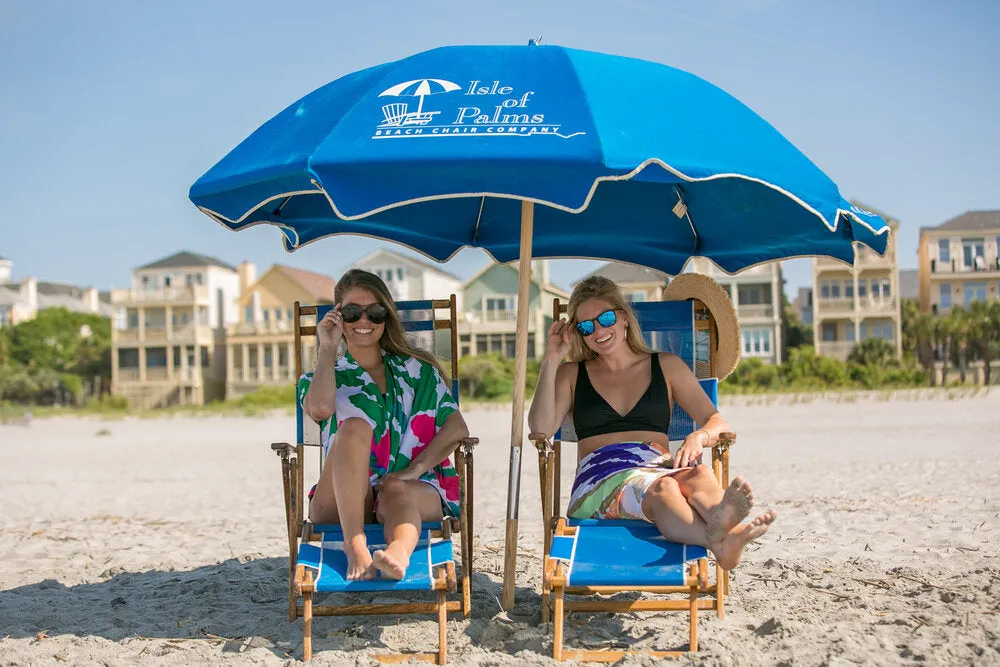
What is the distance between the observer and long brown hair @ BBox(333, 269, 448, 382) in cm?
407

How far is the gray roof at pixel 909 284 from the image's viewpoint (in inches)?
1966

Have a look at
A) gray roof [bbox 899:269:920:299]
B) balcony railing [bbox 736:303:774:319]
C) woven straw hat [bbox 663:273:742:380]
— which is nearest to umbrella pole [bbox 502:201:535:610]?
woven straw hat [bbox 663:273:742:380]

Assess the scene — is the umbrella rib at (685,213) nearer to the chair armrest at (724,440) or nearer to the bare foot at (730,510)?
the chair armrest at (724,440)

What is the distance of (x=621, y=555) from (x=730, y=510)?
1.39ft

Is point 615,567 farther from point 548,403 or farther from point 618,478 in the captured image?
point 548,403

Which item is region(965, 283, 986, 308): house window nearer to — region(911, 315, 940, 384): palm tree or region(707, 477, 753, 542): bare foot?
region(911, 315, 940, 384): palm tree

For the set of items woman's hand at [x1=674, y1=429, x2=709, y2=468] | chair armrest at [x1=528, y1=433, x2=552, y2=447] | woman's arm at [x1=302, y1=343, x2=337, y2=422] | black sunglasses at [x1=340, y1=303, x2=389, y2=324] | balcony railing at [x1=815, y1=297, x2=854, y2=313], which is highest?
balcony railing at [x1=815, y1=297, x2=854, y2=313]

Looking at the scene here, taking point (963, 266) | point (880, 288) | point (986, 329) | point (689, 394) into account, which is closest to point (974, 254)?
point (963, 266)

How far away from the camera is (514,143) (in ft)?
9.50

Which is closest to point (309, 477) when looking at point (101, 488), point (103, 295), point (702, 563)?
point (101, 488)

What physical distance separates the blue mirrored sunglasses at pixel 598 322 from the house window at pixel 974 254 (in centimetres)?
4300

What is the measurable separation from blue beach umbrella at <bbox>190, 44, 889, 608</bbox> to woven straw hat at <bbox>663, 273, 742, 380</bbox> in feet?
1.77

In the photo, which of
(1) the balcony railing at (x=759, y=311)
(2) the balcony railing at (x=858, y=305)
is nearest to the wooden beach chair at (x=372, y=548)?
(1) the balcony railing at (x=759, y=311)

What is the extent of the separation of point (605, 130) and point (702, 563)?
154 cm
